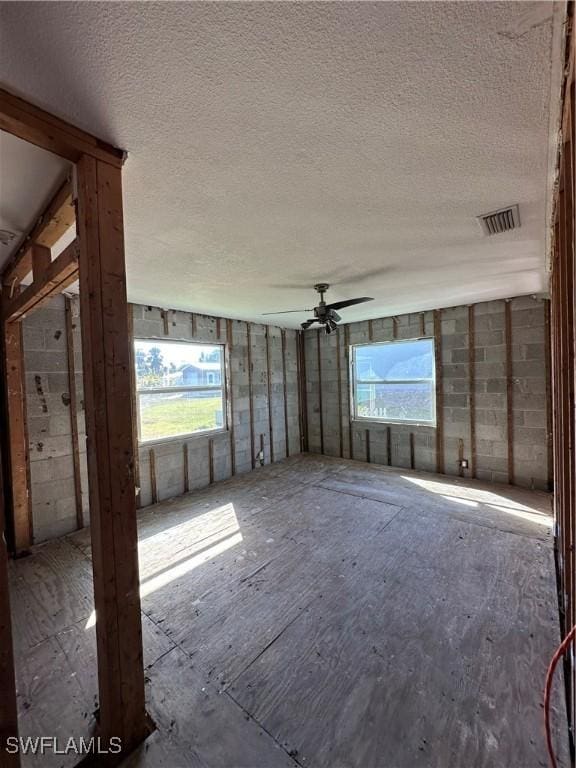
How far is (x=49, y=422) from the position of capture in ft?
10.8

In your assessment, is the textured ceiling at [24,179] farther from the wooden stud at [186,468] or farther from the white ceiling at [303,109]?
the wooden stud at [186,468]

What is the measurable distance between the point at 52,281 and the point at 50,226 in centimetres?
32

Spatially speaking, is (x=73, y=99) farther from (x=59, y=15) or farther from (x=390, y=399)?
(x=390, y=399)

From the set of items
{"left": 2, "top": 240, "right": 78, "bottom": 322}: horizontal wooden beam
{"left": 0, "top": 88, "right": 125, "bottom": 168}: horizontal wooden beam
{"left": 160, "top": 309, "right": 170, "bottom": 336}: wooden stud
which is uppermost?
{"left": 0, "top": 88, "right": 125, "bottom": 168}: horizontal wooden beam

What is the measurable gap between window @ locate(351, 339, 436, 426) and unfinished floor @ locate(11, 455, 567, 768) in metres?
1.99

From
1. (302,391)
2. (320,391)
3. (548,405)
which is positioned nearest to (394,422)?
(320,391)

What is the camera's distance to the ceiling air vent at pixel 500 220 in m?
1.98

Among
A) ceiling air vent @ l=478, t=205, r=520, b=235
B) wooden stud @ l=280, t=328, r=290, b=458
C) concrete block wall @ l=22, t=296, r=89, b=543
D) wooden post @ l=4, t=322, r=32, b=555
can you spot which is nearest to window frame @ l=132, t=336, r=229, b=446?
concrete block wall @ l=22, t=296, r=89, b=543

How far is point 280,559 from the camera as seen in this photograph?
109 inches

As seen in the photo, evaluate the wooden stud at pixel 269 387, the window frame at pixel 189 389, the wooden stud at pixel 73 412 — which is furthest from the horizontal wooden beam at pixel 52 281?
the wooden stud at pixel 269 387

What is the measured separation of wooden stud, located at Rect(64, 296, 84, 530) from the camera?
3.44 m

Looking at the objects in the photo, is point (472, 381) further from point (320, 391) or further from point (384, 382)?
point (320, 391)

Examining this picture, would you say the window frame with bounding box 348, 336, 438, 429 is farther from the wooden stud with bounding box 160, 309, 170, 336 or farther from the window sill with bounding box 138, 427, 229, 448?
the wooden stud with bounding box 160, 309, 170, 336

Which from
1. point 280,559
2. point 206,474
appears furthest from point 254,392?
point 280,559
